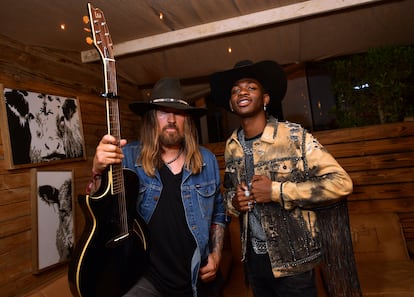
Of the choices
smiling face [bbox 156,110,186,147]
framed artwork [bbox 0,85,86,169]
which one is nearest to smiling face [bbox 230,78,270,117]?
smiling face [bbox 156,110,186,147]

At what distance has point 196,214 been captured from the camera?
1.75m

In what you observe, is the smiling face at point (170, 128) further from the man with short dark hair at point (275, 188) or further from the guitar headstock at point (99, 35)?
the guitar headstock at point (99, 35)

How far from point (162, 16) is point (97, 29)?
1406 millimetres

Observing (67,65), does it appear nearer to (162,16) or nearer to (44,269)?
(162,16)

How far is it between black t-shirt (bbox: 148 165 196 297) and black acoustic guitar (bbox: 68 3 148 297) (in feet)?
0.28

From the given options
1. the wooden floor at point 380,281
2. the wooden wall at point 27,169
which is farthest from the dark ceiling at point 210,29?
the wooden floor at point 380,281

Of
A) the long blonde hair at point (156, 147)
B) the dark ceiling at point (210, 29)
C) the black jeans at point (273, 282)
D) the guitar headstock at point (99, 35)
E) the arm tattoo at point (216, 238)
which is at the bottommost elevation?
the black jeans at point (273, 282)

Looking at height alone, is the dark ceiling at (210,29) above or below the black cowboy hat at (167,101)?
above

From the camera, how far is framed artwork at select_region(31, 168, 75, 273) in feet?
7.38

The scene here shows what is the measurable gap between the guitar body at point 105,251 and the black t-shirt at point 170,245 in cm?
11

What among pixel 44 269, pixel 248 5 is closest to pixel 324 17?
pixel 248 5

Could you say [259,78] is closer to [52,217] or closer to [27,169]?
[27,169]

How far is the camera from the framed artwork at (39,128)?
2127 millimetres

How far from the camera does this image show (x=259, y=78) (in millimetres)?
1885
